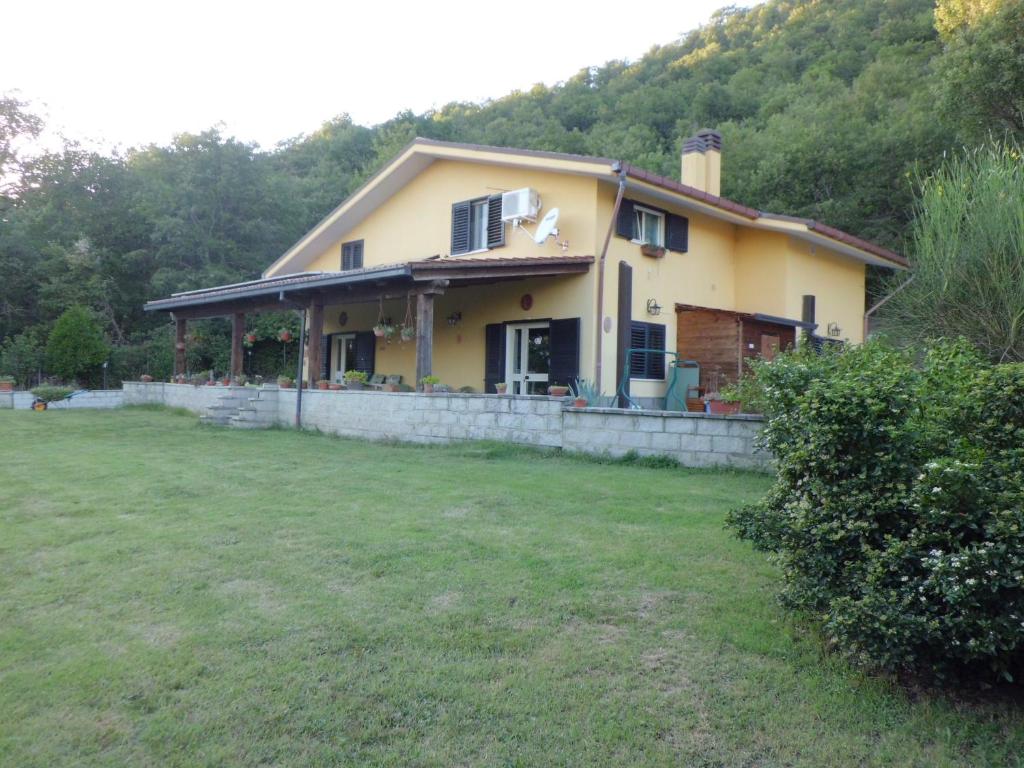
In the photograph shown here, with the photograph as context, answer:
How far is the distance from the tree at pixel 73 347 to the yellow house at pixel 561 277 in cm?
615

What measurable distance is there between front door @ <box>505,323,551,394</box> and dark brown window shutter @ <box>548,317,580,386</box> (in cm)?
23

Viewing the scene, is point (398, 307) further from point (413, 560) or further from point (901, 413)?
point (901, 413)

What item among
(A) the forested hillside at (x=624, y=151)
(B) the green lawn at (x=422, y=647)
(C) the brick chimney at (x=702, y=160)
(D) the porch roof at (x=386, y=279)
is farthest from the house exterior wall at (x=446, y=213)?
(A) the forested hillside at (x=624, y=151)

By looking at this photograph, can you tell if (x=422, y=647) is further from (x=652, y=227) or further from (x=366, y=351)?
(x=366, y=351)

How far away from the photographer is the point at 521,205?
13297 millimetres

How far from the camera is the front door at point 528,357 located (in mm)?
13406

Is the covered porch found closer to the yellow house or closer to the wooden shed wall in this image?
the yellow house

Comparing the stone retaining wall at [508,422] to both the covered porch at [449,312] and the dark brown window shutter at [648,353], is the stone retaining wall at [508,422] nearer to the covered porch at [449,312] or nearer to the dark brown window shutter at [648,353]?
the covered porch at [449,312]

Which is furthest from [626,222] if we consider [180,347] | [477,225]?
[180,347]

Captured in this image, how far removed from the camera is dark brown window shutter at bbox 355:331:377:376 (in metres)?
17.2

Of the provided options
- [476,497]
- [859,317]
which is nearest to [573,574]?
[476,497]

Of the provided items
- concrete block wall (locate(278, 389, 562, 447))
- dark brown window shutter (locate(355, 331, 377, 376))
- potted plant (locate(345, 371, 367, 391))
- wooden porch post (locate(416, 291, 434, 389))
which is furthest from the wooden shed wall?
dark brown window shutter (locate(355, 331, 377, 376))

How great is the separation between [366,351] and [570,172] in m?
7.11

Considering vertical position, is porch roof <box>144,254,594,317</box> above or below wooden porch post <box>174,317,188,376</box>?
above
